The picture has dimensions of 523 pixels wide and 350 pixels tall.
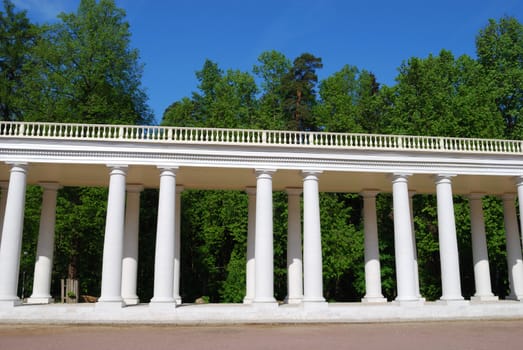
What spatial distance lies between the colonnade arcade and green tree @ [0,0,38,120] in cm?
3028

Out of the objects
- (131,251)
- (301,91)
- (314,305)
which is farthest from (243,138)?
(301,91)

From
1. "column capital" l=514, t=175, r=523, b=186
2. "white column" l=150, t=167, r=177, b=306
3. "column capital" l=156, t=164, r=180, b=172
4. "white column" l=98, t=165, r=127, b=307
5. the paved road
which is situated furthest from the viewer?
"column capital" l=514, t=175, r=523, b=186

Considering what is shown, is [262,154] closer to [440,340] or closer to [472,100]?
[440,340]

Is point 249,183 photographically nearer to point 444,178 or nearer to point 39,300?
point 444,178

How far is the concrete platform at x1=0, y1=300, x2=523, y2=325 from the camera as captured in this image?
3294 centimetres

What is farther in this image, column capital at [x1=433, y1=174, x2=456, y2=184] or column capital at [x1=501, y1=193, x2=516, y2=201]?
column capital at [x1=501, y1=193, x2=516, y2=201]

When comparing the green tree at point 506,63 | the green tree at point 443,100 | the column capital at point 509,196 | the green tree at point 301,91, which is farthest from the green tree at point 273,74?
the column capital at point 509,196

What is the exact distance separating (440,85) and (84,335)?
55.9 metres

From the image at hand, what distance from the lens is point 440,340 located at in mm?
24391

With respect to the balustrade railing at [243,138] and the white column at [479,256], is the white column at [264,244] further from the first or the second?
the white column at [479,256]

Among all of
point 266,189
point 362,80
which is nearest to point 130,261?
point 266,189

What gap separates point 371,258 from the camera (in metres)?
45.1

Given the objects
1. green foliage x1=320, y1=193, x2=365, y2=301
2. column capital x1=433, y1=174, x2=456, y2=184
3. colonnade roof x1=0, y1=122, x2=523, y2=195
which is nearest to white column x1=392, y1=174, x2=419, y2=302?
colonnade roof x1=0, y1=122, x2=523, y2=195

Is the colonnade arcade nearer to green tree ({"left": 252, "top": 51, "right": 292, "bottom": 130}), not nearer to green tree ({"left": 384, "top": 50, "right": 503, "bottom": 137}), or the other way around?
green tree ({"left": 384, "top": 50, "right": 503, "bottom": 137})
